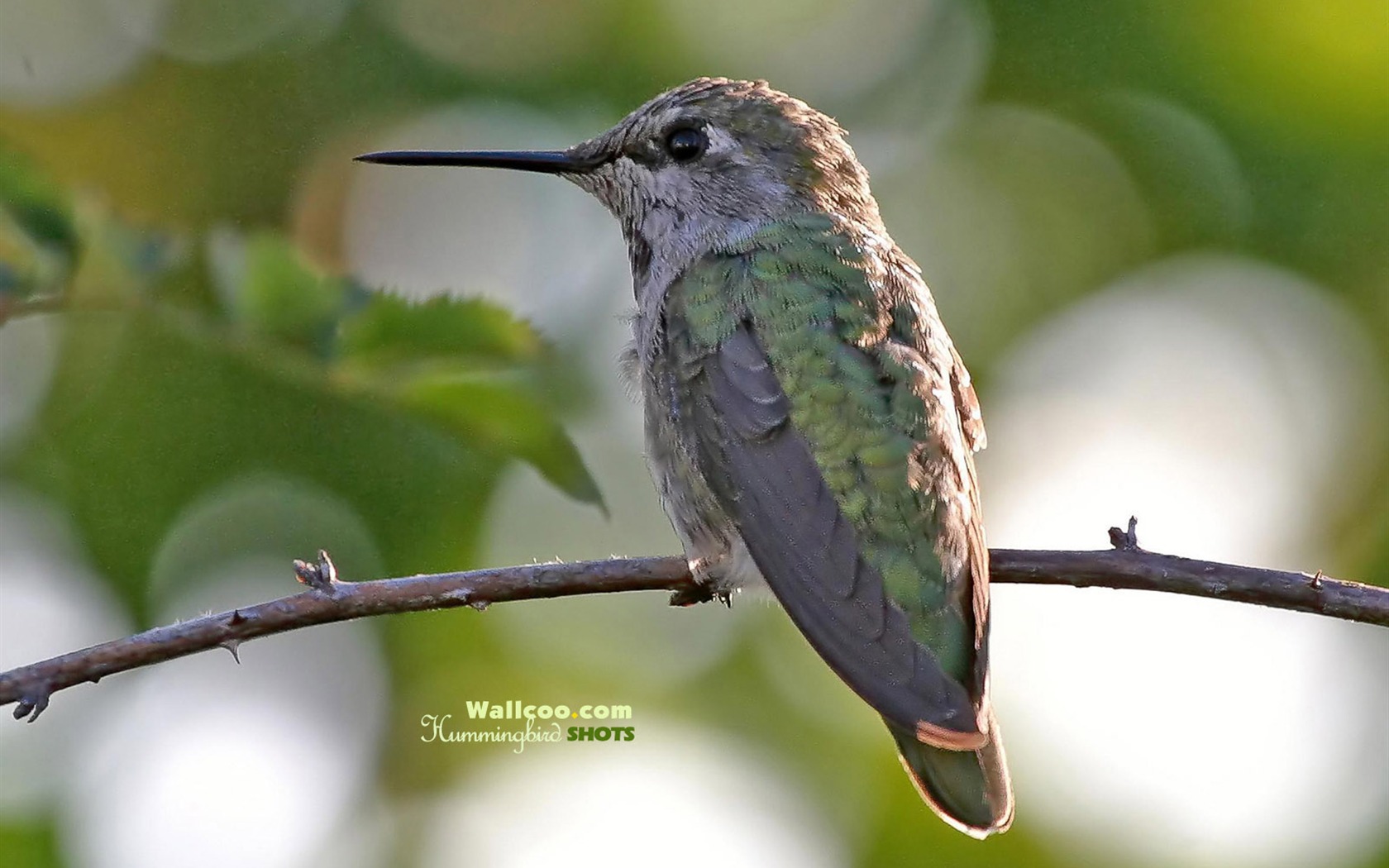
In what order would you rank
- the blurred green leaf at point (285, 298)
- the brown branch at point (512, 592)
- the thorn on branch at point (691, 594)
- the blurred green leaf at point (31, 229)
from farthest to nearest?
1. the thorn on branch at point (691, 594)
2. the blurred green leaf at point (285, 298)
3. the brown branch at point (512, 592)
4. the blurred green leaf at point (31, 229)

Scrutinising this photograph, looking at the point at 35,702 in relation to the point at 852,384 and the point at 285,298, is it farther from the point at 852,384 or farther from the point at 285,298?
the point at 852,384

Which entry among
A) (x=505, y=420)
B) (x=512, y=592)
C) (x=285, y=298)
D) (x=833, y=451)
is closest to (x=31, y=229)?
(x=285, y=298)

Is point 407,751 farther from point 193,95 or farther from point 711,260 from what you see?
point 193,95

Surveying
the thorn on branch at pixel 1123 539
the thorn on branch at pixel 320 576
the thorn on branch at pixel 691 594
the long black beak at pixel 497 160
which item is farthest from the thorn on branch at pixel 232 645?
A: the long black beak at pixel 497 160

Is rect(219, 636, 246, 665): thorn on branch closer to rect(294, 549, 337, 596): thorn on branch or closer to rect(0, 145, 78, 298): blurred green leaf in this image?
rect(294, 549, 337, 596): thorn on branch

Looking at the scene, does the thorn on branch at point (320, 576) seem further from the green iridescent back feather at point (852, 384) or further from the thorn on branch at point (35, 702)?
the green iridescent back feather at point (852, 384)

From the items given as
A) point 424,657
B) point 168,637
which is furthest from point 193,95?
point 168,637
